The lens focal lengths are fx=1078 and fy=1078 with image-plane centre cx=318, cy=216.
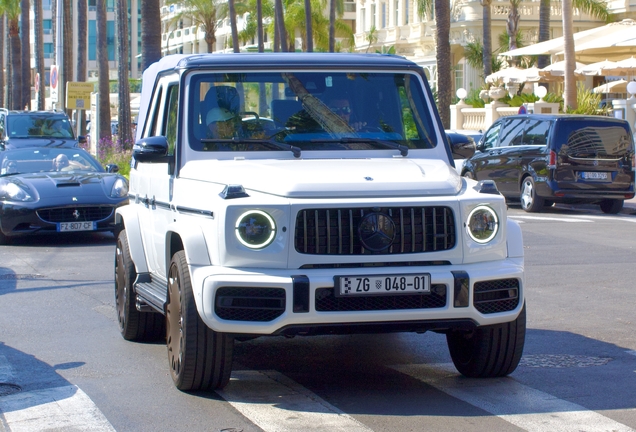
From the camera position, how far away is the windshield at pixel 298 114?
6.86 meters

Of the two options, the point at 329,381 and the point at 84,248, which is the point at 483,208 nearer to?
the point at 329,381

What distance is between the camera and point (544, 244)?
14891 mm

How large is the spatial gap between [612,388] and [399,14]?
199ft

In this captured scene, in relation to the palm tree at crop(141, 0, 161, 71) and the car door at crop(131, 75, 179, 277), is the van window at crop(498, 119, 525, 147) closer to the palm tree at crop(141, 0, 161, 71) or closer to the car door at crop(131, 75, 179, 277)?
the palm tree at crop(141, 0, 161, 71)

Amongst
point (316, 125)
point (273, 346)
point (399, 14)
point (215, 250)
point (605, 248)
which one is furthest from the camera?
point (399, 14)

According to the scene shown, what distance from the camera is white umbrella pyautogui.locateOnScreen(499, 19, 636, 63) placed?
29.9 metres

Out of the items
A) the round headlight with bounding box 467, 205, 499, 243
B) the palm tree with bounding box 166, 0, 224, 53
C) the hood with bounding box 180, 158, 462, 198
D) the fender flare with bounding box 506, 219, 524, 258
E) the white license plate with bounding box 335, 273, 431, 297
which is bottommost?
the white license plate with bounding box 335, 273, 431, 297

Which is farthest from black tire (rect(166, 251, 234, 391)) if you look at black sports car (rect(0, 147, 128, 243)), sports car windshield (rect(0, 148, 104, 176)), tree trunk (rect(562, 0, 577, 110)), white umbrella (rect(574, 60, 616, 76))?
white umbrella (rect(574, 60, 616, 76))

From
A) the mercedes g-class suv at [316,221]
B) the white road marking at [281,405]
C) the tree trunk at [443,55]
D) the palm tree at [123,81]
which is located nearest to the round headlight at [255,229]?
the mercedes g-class suv at [316,221]

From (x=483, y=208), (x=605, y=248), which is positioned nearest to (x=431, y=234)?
(x=483, y=208)

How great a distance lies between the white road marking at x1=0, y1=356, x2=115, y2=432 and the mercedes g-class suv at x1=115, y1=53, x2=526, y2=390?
1.93 ft

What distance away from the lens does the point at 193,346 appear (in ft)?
19.5

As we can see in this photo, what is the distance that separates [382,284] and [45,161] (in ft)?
37.6

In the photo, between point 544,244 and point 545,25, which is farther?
point 545,25
